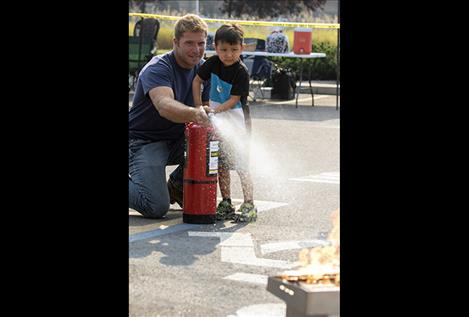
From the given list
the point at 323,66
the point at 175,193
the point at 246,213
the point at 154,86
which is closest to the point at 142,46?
the point at 323,66

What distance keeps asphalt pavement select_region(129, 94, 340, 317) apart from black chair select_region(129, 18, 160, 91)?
6455 mm

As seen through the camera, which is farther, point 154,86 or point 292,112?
Result: point 292,112

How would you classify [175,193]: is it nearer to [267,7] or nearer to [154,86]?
[154,86]

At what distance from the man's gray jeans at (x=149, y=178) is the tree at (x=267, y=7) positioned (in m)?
24.5

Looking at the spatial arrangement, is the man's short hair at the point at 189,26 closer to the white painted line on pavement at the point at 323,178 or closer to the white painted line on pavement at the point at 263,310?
the white painted line on pavement at the point at 323,178

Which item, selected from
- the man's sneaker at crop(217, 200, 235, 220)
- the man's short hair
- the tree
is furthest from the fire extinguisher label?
the tree

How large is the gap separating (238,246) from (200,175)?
0.78 metres

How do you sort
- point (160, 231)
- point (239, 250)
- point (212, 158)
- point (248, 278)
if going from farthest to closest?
point (212, 158) → point (160, 231) → point (239, 250) → point (248, 278)

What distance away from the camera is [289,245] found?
5.68 meters

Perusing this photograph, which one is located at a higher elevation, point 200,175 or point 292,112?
point 292,112

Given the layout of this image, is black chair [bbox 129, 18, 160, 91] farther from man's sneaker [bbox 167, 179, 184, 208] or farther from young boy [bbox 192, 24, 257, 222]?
young boy [bbox 192, 24, 257, 222]

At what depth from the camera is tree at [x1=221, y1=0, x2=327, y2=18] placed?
31.2 metres
